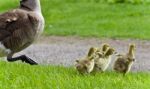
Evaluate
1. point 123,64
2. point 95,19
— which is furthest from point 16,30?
point 95,19

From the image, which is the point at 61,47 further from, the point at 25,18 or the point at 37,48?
the point at 25,18

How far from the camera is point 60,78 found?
926cm

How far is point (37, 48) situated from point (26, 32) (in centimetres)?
653

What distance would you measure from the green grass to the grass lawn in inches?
318

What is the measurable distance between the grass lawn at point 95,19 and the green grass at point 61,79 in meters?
8.08

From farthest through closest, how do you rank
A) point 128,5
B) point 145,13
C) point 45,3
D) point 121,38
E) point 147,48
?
point 45,3
point 128,5
point 145,13
point 121,38
point 147,48

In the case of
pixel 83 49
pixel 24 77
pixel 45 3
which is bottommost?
pixel 45 3

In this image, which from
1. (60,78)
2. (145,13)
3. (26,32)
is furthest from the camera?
(145,13)

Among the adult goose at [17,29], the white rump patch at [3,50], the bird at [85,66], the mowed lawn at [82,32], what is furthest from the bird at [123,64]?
the white rump patch at [3,50]

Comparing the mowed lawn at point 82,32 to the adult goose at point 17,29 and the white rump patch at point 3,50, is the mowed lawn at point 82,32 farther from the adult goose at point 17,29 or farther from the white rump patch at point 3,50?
the adult goose at point 17,29

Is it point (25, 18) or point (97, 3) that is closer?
point (25, 18)

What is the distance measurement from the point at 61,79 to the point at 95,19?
11905 mm

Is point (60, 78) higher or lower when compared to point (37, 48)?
higher

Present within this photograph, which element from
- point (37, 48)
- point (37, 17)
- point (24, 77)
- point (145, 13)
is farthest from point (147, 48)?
point (24, 77)
